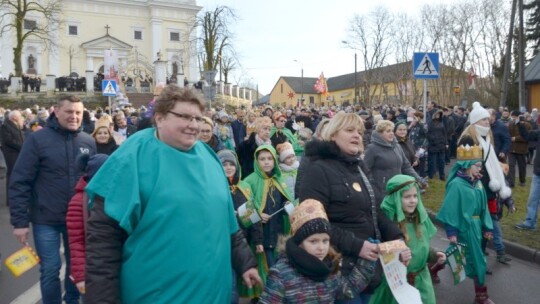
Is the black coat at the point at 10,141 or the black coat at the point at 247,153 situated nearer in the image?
the black coat at the point at 247,153

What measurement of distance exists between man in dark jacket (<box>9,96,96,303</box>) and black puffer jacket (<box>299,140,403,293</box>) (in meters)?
2.33

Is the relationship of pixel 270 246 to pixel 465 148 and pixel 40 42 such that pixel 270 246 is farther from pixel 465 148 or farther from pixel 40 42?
pixel 40 42

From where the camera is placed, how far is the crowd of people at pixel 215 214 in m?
2.64

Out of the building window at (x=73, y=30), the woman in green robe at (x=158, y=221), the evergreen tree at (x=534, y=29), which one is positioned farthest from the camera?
the building window at (x=73, y=30)

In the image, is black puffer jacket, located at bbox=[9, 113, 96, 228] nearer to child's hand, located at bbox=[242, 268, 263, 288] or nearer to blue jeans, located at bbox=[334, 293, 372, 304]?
child's hand, located at bbox=[242, 268, 263, 288]

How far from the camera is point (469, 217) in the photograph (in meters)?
5.66

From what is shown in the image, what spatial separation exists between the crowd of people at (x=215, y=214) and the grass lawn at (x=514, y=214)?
149 cm

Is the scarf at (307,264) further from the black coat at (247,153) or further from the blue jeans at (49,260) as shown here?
the black coat at (247,153)

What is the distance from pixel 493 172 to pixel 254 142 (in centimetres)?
408

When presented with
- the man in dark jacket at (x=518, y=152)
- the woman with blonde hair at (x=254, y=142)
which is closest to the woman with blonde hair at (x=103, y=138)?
the woman with blonde hair at (x=254, y=142)

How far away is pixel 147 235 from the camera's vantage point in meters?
2.63

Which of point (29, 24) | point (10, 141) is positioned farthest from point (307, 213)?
point (29, 24)

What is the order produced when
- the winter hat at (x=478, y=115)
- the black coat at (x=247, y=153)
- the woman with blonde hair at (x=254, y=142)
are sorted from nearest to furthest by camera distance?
the winter hat at (x=478, y=115)
the woman with blonde hair at (x=254, y=142)
the black coat at (x=247, y=153)

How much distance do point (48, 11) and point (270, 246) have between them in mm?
48312
